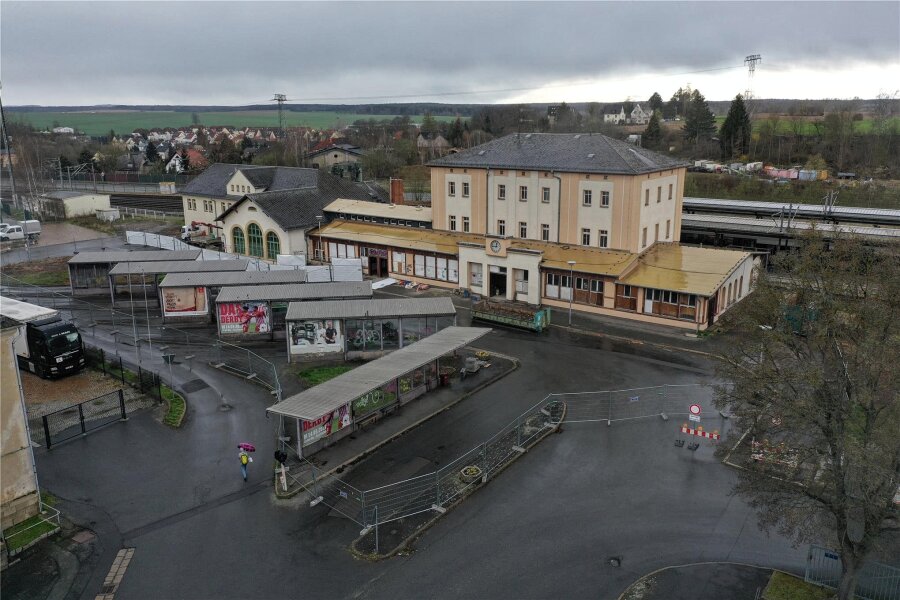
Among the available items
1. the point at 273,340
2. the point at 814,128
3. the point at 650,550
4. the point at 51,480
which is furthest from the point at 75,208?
the point at 814,128

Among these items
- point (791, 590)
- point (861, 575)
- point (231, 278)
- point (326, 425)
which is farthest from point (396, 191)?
point (861, 575)

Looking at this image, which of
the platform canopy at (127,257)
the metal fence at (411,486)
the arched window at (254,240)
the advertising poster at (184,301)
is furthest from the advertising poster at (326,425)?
the arched window at (254,240)

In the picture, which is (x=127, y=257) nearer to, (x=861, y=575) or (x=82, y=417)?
(x=82, y=417)

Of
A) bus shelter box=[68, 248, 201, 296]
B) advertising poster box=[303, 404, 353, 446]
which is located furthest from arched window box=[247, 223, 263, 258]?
advertising poster box=[303, 404, 353, 446]

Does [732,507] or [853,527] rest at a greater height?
[853,527]

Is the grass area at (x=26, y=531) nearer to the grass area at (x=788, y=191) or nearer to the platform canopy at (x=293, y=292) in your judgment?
the platform canopy at (x=293, y=292)

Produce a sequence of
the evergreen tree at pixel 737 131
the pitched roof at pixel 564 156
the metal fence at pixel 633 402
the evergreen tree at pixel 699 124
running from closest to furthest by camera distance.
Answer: the metal fence at pixel 633 402
the pitched roof at pixel 564 156
the evergreen tree at pixel 737 131
the evergreen tree at pixel 699 124

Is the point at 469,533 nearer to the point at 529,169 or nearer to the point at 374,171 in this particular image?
the point at 529,169
